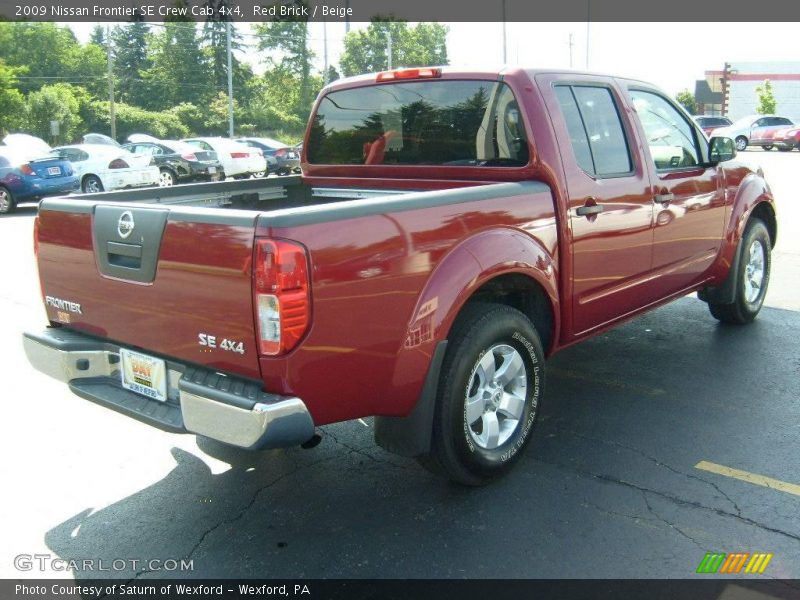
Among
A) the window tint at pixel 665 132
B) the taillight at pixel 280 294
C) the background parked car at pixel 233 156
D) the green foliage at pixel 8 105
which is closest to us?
the taillight at pixel 280 294

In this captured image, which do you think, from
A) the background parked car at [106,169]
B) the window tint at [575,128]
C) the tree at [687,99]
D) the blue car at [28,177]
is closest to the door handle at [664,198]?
the window tint at [575,128]

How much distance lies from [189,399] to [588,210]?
236 cm

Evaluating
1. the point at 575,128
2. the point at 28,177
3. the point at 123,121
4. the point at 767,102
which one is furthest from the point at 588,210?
the point at 123,121

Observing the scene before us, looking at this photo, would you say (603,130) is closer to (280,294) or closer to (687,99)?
(280,294)

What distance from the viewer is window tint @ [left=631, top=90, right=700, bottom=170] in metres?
4.94

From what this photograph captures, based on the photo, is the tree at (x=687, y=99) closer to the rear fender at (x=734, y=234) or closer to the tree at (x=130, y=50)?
the tree at (x=130, y=50)

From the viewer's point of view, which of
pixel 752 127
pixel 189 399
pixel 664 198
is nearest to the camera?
pixel 189 399

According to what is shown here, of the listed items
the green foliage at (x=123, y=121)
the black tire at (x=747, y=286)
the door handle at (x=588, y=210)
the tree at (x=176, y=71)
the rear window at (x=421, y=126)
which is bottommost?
the black tire at (x=747, y=286)

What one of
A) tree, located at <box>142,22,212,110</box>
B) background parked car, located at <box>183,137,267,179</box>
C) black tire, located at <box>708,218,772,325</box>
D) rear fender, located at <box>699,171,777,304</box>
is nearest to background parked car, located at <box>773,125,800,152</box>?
background parked car, located at <box>183,137,267,179</box>

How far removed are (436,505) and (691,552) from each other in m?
1.11

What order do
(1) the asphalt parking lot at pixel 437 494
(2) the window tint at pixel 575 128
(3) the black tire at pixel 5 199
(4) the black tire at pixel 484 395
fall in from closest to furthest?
(1) the asphalt parking lot at pixel 437 494, (4) the black tire at pixel 484 395, (2) the window tint at pixel 575 128, (3) the black tire at pixel 5 199

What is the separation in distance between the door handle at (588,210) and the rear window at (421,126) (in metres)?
0.40

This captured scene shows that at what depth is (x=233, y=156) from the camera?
22.4 meters

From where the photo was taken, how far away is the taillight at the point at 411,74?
14.5 ft
